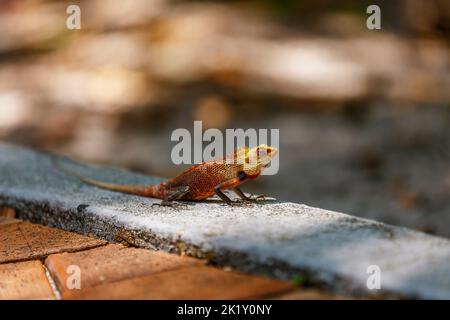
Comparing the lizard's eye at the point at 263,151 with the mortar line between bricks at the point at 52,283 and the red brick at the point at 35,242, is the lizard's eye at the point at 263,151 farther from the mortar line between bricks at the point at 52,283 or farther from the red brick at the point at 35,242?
the mortar line between bricks at the point at 52,283

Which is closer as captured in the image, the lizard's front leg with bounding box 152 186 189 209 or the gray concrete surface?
the gray concrete surface

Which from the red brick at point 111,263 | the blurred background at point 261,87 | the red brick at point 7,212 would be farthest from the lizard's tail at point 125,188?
the blurred background at point 261,87

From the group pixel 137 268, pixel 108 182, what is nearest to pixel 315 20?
pixel 108 182

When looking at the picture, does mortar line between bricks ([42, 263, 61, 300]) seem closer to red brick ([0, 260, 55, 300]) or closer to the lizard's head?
red brick ([0, 260, 55, 300])

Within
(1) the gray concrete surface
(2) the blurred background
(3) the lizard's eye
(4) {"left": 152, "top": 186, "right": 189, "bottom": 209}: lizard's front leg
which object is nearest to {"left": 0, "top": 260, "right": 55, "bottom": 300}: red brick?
(1) the gray concrete surface
